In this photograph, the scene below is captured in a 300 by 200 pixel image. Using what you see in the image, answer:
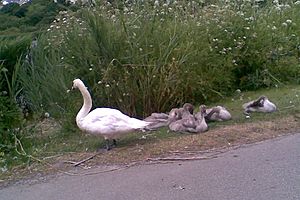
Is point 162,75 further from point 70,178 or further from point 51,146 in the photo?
point 70,178

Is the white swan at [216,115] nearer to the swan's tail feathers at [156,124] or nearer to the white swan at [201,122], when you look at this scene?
the white swan at [201,122]

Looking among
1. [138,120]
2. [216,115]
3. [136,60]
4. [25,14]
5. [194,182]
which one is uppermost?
[25,14]

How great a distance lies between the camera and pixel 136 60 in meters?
9.26

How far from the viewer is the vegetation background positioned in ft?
30.2

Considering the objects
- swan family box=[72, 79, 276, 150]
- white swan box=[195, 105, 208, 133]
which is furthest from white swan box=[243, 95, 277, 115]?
white swan box=[195, 105, 208, 133]

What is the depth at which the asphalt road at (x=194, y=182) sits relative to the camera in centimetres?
570

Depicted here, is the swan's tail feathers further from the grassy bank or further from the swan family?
the grassy bank

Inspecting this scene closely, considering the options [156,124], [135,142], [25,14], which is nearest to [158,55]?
[156,124]

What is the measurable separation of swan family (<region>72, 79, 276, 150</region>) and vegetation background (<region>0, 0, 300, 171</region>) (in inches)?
34.0

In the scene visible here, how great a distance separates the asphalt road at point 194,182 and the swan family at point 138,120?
2.88 ft

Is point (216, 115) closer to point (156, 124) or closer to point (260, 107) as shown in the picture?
point (260, 107)

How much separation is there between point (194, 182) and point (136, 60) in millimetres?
3641

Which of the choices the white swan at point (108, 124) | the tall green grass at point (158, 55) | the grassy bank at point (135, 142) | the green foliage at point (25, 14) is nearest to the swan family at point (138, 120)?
the white swan at point (108, 124)

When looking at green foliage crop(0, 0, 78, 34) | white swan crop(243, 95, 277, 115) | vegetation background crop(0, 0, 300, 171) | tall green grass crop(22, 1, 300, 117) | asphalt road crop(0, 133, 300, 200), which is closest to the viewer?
asphalt road crop(0, 133, 300, 200)
